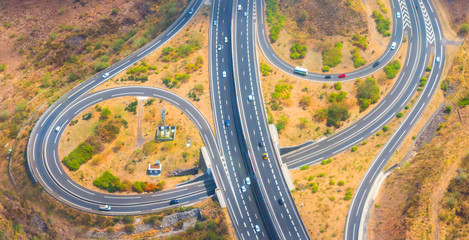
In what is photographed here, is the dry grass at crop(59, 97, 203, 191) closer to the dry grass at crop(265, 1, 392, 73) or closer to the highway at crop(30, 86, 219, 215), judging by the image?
the highway at crop(30, 86, 219, 215)

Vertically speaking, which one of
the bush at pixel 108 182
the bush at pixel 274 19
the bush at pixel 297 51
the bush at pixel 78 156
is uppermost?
the bush at pixel 274 19

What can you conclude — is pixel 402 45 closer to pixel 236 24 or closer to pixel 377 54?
pixel 377 54

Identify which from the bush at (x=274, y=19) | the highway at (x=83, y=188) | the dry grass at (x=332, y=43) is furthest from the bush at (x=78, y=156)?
the bush at (x=274, y=19)

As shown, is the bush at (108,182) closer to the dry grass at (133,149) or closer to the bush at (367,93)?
the dry grass at (133,149)

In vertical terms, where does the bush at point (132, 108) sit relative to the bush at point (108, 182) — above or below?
above

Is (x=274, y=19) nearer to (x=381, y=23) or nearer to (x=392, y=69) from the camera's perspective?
(x=381, y=23)

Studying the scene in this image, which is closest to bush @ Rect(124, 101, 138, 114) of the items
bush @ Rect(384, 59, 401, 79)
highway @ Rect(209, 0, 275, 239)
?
highway @ Rect(209, 0, 275, 239)

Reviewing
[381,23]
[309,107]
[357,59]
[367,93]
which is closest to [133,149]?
[309,107]
